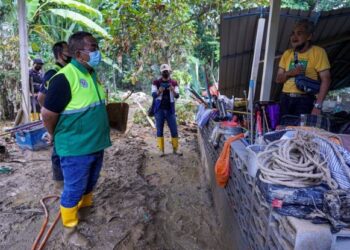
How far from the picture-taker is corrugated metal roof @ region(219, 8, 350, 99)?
199 inches

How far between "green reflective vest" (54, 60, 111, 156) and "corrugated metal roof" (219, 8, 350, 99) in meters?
3.04

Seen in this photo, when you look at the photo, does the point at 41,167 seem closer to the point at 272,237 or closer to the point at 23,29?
the point at 23,29

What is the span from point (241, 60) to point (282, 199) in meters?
5.08

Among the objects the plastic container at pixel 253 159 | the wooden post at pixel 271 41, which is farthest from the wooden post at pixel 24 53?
the plastic container at pixel 253 159

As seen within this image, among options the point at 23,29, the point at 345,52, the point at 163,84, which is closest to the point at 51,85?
the point at 163,84

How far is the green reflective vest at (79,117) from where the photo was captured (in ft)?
9.05

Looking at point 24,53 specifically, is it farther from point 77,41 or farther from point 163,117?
point 77,41

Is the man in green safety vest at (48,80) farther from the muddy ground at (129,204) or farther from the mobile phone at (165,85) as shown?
the mobile phone at (165,85)

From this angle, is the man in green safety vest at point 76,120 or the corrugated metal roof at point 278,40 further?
the corrugated metal roof at point 278,40

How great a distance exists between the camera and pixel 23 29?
6.08m

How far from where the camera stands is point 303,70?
3.45m

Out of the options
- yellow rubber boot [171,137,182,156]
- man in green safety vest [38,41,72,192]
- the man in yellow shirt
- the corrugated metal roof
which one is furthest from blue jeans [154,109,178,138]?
the man in yellow shirt

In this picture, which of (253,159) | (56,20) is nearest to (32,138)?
(253,159)

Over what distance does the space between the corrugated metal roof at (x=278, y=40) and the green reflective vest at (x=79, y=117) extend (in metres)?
3.04
